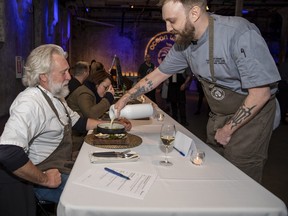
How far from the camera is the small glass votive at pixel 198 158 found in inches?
53.1

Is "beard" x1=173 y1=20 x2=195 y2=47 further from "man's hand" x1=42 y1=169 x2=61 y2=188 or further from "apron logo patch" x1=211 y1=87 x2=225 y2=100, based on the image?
"man's hand" x1=42 y1=169 x2=61 y2=188

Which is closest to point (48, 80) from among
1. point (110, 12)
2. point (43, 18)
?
point (43, 18)

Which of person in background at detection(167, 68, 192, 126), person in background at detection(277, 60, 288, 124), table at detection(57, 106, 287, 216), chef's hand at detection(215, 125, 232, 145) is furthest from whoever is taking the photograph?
person in background at detection(277, 60, 288, 124)

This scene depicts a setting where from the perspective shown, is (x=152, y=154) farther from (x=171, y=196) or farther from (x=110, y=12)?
(x=110, y=12)

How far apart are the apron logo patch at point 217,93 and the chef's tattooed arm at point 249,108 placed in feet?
0.70

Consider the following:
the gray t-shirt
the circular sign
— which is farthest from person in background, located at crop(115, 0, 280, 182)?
the circular sign

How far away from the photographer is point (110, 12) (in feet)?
46.8

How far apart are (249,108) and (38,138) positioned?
1144mm

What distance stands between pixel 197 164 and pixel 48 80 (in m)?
0.99

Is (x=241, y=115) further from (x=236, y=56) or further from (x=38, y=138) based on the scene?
(x=38, y=138)

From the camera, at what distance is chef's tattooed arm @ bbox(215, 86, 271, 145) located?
1.46m

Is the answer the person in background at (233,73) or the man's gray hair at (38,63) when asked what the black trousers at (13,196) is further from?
the person in background at (233,73)

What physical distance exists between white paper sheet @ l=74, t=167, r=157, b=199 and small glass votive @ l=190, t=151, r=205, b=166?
25cm

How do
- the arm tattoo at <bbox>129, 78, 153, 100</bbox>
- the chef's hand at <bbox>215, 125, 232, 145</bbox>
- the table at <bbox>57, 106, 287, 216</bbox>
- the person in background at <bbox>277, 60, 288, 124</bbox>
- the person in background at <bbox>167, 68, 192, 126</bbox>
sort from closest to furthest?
the table at <bbox>57, 106, 287, 216</bbox>
the chef's hand at <bbox>215, 125, 232, 145</bbox>
the arm tattoo at <bbox>129, 78, 153, 100</bbox>
the person in background at <bbox>167, 68, 192, 126</bbox>
the person in background at <bbox>277, 60, 288, 124</bbox>
